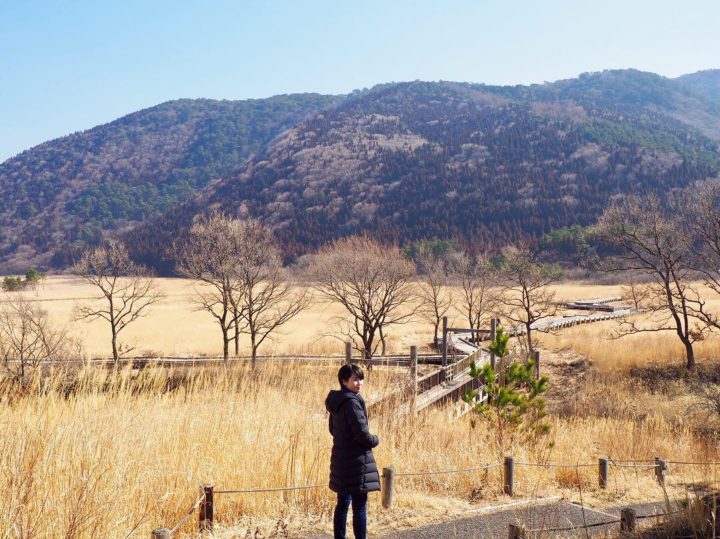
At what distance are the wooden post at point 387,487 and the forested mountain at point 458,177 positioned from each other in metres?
88.1

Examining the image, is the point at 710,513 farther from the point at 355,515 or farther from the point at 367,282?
the point at 367,282

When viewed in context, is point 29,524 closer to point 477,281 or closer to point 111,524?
point 111,524

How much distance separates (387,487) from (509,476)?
1.95 m

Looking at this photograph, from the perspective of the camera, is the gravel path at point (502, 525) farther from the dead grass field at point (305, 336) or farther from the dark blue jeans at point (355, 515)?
the dead grass field at point (305, 336)

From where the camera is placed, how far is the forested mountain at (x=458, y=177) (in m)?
104

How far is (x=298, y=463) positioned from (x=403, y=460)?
1.78 m

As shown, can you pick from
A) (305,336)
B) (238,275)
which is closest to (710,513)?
(238,275)

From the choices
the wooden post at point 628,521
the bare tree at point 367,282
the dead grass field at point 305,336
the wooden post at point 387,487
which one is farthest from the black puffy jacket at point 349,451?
the bare tree at point 367,282

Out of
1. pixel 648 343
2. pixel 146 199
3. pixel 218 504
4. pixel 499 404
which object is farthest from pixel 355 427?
pixel 146 199

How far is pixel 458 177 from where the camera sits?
12456 centimetres

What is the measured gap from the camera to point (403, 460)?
7324 millimetres

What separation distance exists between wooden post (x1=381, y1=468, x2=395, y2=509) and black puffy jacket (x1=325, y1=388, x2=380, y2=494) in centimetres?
115

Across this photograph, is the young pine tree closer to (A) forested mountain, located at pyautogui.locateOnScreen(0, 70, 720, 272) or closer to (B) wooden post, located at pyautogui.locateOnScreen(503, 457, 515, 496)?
(B) wooden post, located at pyautogui.locateOnScreen(503, 457, 515, 496)

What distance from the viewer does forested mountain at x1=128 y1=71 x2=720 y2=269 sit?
4104 inches
